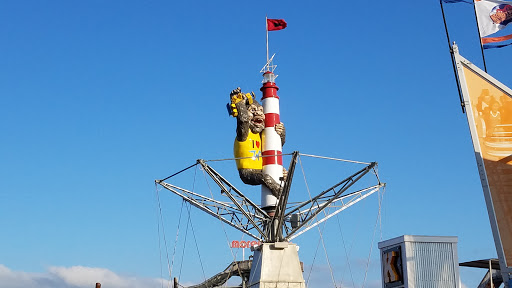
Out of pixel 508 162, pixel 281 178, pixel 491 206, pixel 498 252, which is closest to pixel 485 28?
pixel 508 162

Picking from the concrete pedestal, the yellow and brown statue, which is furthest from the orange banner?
the yellow and brown statue

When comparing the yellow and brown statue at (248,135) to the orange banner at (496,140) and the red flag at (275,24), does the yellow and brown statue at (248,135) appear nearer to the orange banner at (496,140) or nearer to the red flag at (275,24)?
the red flag at (275,24)

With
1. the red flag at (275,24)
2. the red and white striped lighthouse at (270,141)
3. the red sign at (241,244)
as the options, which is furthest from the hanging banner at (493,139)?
the red sign at (241,244)

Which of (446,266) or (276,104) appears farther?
(276,104)

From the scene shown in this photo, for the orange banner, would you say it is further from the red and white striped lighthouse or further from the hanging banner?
the red and white striped lighthouse

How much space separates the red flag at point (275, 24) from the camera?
2126 inches

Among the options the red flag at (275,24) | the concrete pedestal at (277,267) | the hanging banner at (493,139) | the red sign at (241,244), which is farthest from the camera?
the red sign at (241,244)

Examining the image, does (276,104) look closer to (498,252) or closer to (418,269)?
(418,269)

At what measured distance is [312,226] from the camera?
44750 mm

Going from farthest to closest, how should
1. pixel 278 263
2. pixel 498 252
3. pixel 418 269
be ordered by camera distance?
pixel 278 263
pixel 418 269
pixel 498 252

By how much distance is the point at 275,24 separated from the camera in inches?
2130

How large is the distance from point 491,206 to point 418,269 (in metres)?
9.10

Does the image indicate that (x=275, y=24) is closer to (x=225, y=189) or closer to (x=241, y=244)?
(x=225, y=189)

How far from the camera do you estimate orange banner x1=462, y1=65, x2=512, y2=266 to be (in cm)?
3188
